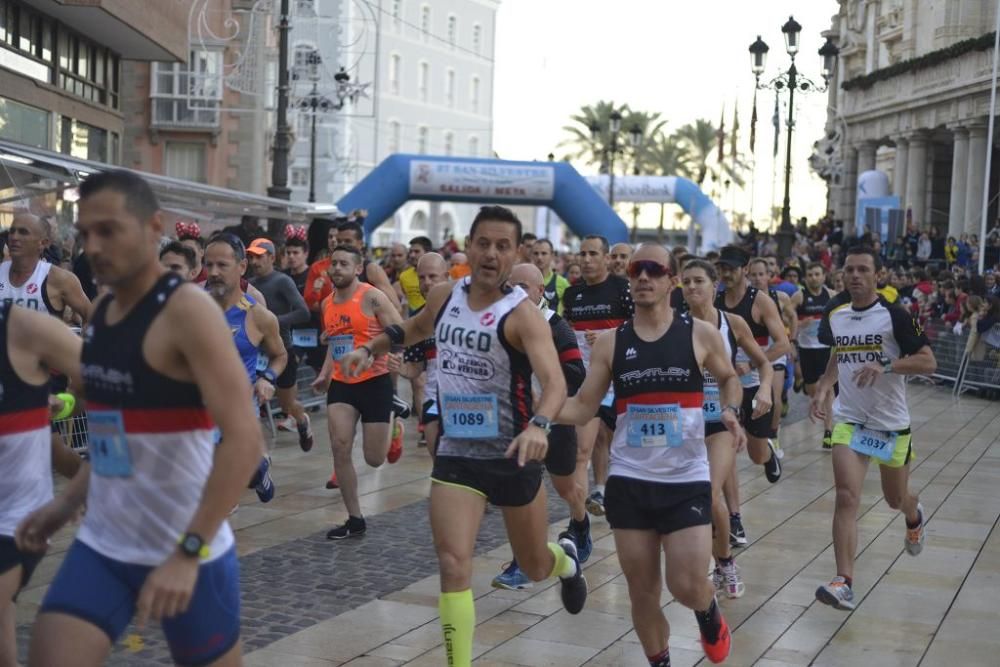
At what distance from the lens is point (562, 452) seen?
8.66m

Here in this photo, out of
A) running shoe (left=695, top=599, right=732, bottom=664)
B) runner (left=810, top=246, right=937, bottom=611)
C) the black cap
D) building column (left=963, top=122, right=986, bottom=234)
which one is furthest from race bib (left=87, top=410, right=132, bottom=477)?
building column (left=963, top=122, right=986, bottom=234)

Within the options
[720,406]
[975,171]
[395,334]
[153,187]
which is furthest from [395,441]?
[975,171]

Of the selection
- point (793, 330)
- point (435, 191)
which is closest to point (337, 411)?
point (793, 330)

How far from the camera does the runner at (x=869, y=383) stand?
8.04 meters

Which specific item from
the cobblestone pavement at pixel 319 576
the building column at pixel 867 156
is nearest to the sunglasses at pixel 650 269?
the cobblestone pavement at pixel 319 576

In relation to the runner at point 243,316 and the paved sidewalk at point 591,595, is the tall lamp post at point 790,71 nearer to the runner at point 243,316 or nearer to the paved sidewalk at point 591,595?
the paved sidewalk at point 591,595

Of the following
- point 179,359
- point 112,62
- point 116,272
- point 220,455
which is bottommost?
point 220,455

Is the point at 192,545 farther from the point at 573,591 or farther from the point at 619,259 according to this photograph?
the point at 619,259

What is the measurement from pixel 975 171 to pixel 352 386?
3649 cm

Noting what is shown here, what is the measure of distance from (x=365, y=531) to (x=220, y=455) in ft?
20.4

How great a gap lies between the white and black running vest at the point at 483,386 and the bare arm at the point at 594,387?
8.1 inches

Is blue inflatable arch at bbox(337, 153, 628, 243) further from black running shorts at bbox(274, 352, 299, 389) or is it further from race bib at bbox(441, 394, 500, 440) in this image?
race bib at bbox(441, 394, 500, 440)

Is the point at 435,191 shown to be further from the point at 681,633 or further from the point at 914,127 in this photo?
the point at 681,633

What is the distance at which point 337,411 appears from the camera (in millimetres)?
9719
